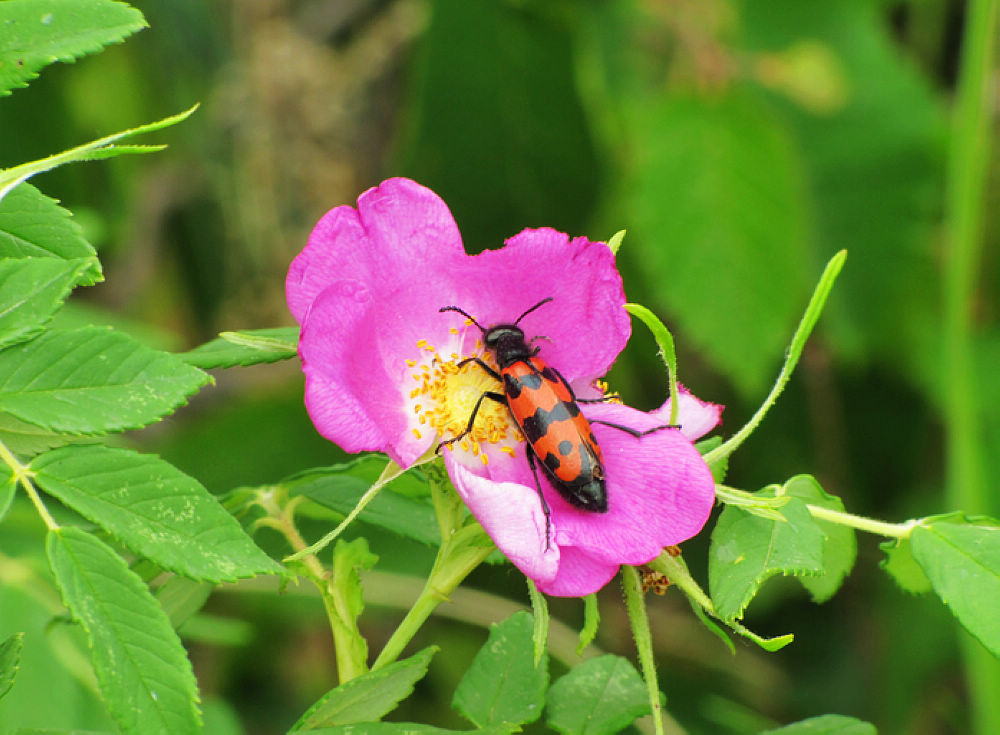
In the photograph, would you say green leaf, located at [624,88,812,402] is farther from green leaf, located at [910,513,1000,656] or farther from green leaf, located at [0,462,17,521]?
green leaf, located at [0,462,17,521]

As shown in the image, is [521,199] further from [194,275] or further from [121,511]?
[121,511]

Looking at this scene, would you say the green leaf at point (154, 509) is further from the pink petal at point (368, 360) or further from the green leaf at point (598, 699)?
the green leaf at point (598, 699)

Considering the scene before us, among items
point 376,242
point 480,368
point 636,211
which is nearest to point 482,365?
point 480,368

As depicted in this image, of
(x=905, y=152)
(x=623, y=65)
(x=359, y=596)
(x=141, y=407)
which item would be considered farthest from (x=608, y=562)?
(x=905, y=152)

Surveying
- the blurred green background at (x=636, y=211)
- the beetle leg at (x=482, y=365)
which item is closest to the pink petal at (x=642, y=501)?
the beetle leg at (x=482, y=365)

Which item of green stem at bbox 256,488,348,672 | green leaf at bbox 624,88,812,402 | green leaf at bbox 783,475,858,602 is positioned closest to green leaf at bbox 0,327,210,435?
green stem at bbox 256,488,348,672

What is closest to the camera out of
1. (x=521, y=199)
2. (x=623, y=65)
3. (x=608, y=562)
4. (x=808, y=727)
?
(x=608, y=562)

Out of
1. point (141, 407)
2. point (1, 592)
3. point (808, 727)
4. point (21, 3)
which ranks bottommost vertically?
point (1, 592)
